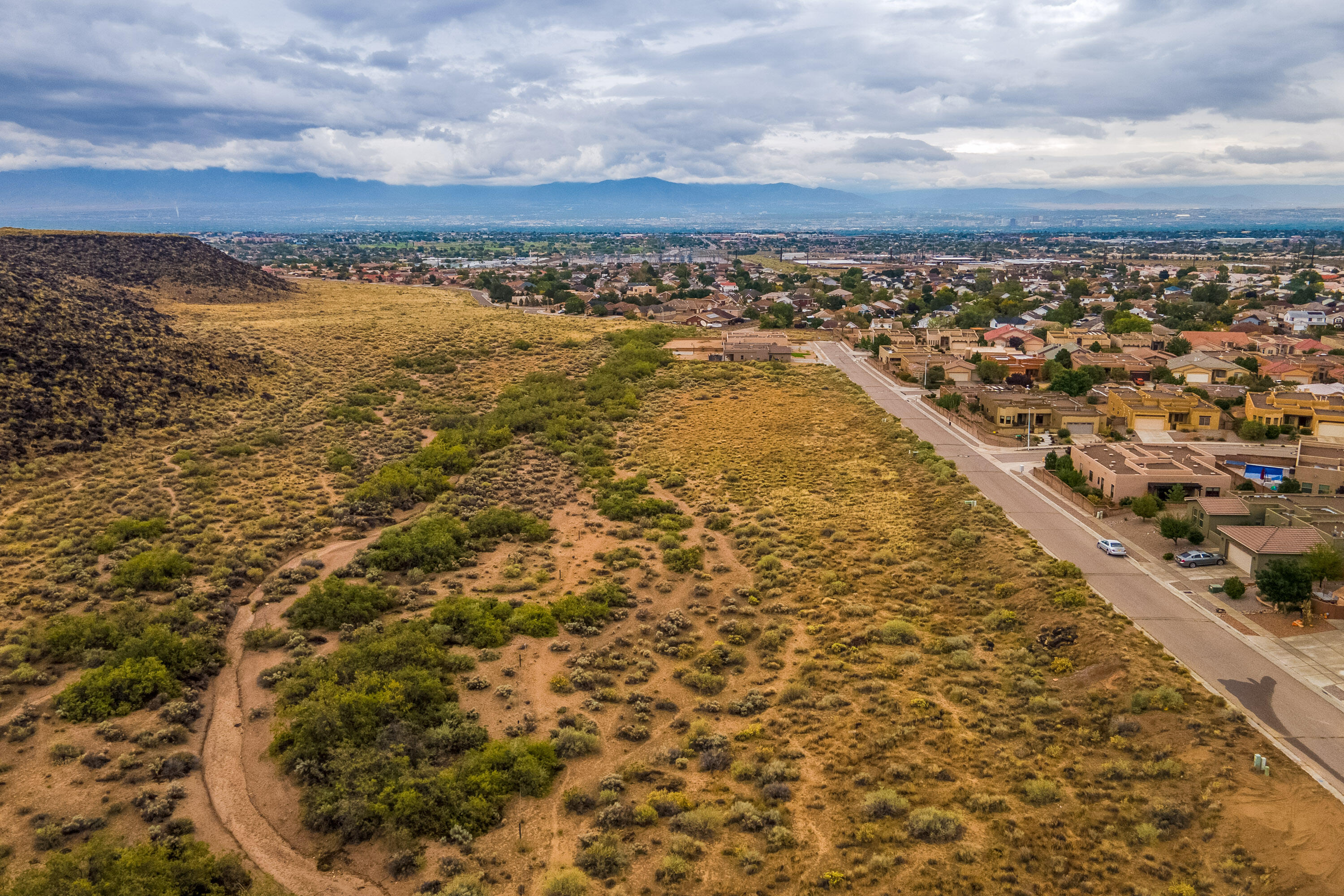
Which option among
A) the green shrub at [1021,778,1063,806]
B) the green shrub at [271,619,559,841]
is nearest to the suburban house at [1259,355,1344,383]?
the green shrub at [1021,778,1063,806]

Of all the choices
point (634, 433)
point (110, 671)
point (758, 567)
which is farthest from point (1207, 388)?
point (110, 671)

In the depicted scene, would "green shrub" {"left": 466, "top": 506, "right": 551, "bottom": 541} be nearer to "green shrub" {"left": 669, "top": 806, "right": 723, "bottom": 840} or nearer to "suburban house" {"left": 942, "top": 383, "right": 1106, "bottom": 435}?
"green shrub" {"left": 669, "top": 806, "right": 723, "bottom": 840}

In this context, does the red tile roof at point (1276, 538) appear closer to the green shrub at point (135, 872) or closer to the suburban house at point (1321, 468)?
the suburban house at point (1321, 468)

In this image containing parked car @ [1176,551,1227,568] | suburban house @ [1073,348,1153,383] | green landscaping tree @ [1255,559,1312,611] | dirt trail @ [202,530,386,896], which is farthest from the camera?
suburban house @ [1073,348,1153,383]

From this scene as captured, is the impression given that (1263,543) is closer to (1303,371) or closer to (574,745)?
(574,745)

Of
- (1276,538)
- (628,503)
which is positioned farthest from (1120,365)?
(628,503)

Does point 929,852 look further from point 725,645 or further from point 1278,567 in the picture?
point 1278,567
